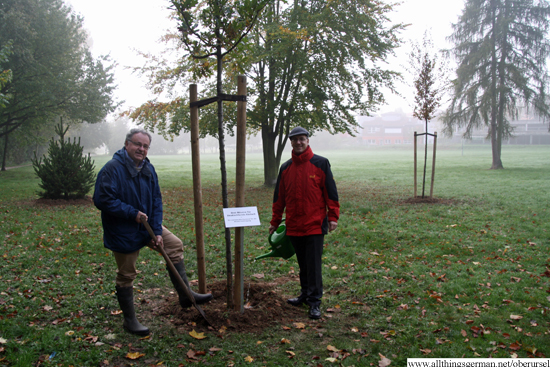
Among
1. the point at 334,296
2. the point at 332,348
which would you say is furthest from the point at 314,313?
the point at 334,296

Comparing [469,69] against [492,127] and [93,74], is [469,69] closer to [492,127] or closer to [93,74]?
[492,127]

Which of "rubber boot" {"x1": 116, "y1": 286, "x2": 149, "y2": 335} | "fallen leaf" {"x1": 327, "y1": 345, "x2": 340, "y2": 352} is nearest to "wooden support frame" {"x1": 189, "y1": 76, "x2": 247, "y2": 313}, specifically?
"rubber boot" {"x1": 116, "y1": 286, "x2": 149, "y2": 335}

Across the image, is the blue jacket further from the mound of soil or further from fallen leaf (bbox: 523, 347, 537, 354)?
the mound of soil

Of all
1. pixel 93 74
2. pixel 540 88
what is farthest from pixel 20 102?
pixel 540 88

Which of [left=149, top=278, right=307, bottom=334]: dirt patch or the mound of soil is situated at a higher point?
the mound of soil

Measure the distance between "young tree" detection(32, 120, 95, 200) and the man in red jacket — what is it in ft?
32.7

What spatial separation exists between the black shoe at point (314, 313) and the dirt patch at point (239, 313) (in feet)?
0.28

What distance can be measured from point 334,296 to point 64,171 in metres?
10.7

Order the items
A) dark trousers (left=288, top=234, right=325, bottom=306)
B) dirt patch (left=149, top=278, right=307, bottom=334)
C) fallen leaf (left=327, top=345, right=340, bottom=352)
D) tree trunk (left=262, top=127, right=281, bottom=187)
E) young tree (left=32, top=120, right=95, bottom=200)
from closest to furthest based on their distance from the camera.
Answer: fallen leaf (left=327, top=345, right=340, bottom=352), dirt patch (left=149, top=278, right=307, bottom=334), dark trousers (left=288, top=234, right=325, bottom=306), young tree (left=32, top=120, right=95, bottom=200), tree trunk (left=262, top=127, right=281, bottom=187)

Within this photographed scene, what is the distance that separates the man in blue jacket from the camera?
3.57 metres

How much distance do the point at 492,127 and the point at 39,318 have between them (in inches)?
1145

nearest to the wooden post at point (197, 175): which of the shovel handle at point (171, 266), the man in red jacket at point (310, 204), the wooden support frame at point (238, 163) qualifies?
the wooden support frame at point (238, 163)

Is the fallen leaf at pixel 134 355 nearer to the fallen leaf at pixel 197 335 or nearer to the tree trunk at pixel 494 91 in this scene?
the fallen leaf at pixel 197 335

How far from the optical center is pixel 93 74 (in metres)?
26.1
